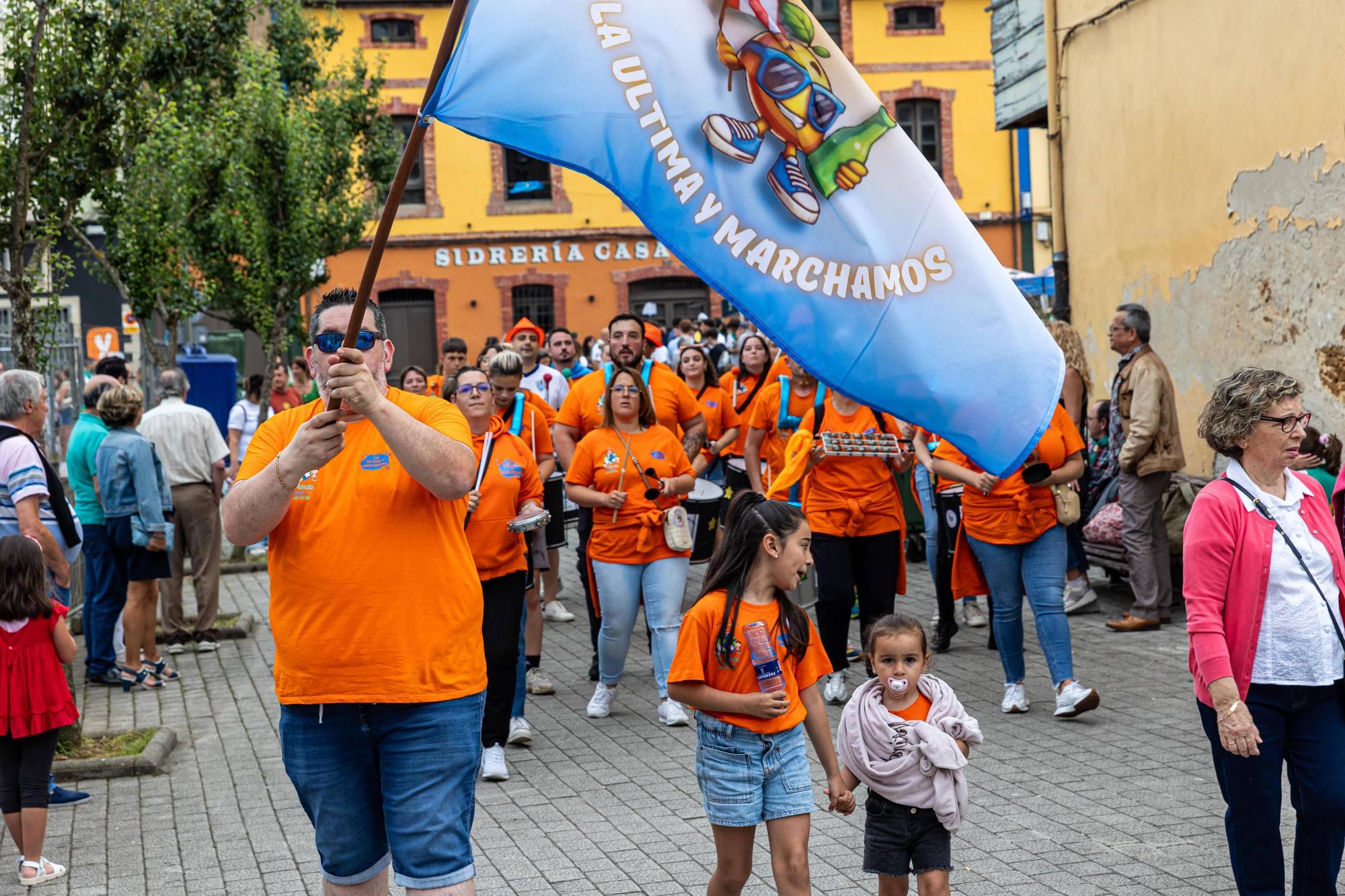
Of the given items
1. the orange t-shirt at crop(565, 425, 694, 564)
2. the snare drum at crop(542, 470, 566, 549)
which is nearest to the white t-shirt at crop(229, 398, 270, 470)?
the snare drum at crop(542, 470, 566, 549)

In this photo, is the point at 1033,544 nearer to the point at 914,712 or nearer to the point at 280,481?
the point at 914,712

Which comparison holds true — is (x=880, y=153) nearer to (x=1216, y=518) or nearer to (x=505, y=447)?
(x=1216, y=518)

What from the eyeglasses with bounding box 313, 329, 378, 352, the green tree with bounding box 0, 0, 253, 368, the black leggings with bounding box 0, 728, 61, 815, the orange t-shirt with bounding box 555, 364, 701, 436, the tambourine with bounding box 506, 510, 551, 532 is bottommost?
the black leggings with bounding box 0, 728, 61, 815

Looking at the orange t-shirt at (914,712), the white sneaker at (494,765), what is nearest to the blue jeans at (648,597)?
the white sneaker at (494,765)

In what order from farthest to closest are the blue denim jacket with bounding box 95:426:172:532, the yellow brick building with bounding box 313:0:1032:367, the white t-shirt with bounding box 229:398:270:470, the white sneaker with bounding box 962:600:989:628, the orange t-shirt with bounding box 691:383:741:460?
1. the yellow brick building with bounding box 313:0:1032:367
2. the white t-shirt with bounding box 229:398:270:470
3. the orange t-shirt with bounding box 691:383:741:460
4. the white sneaker with bounding box 962:600:989:628
5. the blue denim jacket with bounding box 95:426:172:532

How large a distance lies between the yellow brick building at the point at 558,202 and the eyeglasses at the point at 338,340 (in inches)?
1248

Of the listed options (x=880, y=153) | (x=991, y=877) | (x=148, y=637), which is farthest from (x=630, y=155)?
(x=148, y=637)

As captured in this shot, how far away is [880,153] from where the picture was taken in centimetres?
449

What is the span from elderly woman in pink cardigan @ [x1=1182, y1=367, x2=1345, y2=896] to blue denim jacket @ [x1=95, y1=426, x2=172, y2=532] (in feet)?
21.4

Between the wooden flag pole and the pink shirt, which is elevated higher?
the wooden flag pole

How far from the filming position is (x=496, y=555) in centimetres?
681

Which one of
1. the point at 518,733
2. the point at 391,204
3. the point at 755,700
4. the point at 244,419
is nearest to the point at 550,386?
the point at 244,419

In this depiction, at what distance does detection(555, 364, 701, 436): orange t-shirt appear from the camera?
8445 millimetres

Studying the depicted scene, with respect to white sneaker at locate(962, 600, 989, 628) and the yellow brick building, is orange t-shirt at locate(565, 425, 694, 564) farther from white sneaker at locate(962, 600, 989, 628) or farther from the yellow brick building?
the yellow brick building
